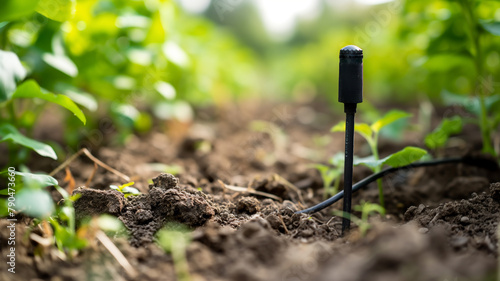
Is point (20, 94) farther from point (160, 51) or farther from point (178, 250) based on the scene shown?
point (160, 51)

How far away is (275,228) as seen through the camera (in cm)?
135

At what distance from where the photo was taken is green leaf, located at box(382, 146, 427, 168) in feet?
4.69

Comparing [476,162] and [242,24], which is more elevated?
[242,24]

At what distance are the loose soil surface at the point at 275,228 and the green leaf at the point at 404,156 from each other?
172mm

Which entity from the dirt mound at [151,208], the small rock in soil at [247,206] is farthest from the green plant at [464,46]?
the dirt mound at [151,208]

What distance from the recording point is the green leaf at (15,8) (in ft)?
4.93

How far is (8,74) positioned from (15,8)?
291mm

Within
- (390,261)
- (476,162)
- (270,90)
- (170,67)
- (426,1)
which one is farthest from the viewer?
(270,90)

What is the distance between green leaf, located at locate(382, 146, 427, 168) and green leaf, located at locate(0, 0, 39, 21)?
136 centimetres

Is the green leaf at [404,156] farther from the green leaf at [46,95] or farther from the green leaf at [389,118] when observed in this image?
the green leaf at [46,95]

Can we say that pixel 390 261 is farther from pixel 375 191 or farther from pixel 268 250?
pixel 375 191

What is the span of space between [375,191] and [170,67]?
1.96 m

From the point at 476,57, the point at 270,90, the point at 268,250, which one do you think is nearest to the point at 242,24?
the point at 270,90

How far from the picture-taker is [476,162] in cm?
186
